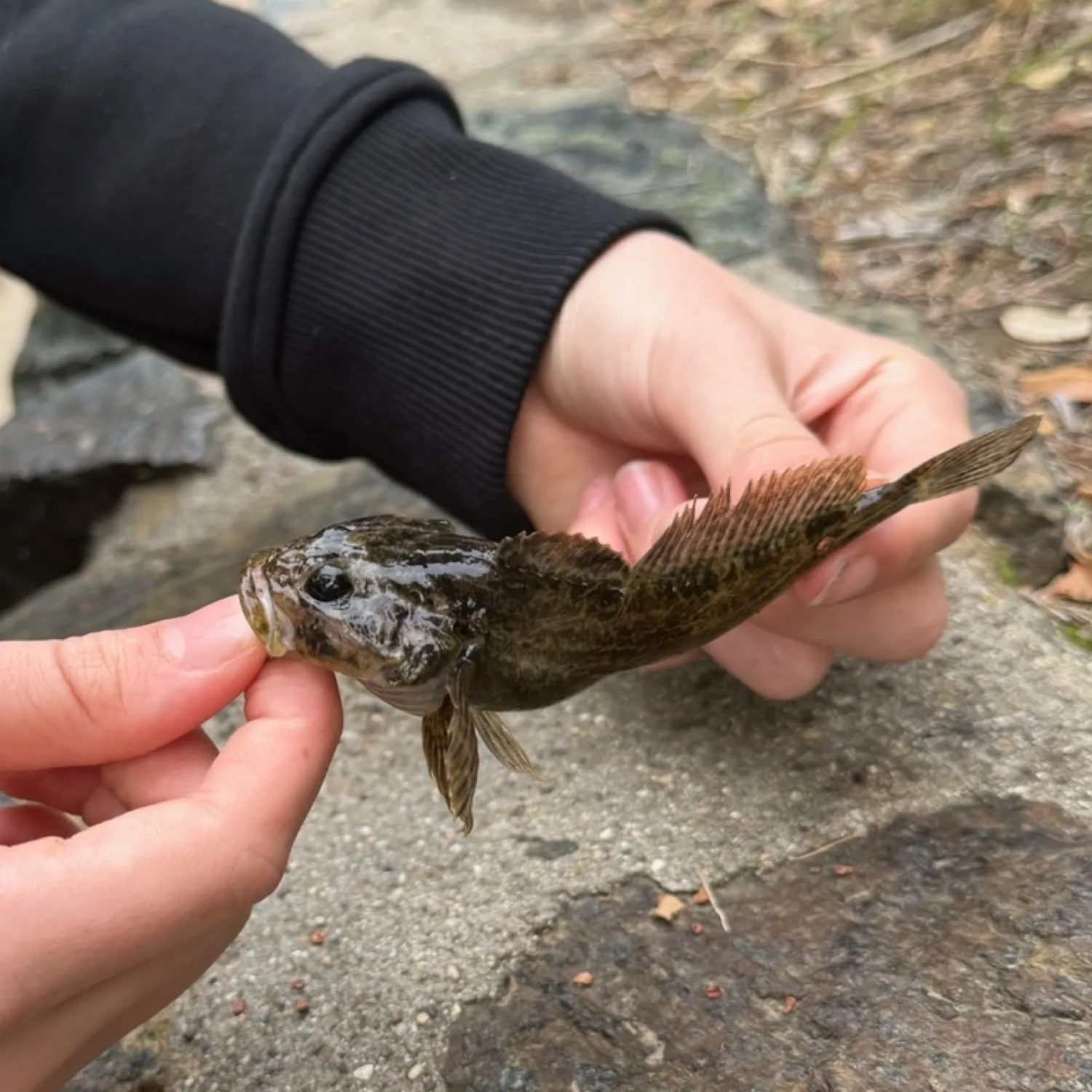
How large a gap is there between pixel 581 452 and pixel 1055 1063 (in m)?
1.67

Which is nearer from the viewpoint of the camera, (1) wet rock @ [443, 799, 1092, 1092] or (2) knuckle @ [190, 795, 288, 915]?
(2) knuckle @ [190, 795, 288, 915]

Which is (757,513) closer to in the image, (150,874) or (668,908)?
(668,908)

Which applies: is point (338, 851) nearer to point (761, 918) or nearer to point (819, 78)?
point (761, 918)

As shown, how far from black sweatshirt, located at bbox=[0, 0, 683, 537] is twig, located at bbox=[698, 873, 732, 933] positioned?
119cm

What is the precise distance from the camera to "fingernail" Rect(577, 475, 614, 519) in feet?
8.81

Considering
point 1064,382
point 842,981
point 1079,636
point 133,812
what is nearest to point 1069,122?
point 1064,382

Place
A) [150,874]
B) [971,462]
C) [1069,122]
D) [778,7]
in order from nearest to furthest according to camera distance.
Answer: [150,874]
[971,462]
[1069,122]
[778,7]

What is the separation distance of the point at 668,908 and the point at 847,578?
0.66 m

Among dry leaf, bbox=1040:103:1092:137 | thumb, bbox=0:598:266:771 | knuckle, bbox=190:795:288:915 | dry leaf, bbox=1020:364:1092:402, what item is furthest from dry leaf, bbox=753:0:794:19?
knuckle, bbox=190:795:288:915

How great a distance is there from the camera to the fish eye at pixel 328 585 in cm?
187

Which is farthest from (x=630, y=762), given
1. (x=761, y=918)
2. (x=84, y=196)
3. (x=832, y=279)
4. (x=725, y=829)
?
(x=84, y=196)

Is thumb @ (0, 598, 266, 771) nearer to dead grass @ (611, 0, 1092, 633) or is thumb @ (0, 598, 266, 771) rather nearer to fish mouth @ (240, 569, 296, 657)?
fish mouth @ (240, 569, 296, 657)

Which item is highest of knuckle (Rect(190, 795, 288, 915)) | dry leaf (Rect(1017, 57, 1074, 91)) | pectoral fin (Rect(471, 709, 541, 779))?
dry leaf (Rect(1017, 57, 1074, 91))

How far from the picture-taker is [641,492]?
2.52 m
